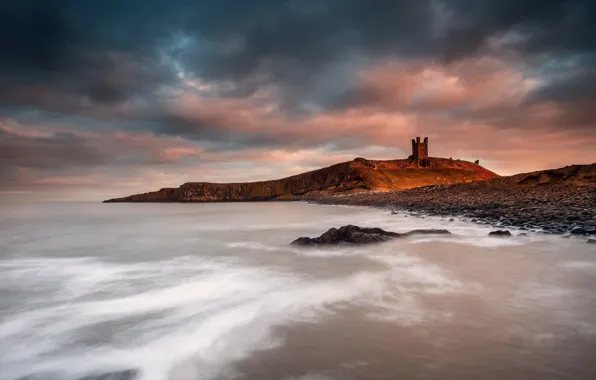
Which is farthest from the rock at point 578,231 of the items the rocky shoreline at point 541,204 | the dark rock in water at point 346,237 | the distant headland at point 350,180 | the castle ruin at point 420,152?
the castle ruin at point 420,152

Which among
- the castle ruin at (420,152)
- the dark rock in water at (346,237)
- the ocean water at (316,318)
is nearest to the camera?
the ocean water at (316,318)

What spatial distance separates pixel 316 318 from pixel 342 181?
9727 cm

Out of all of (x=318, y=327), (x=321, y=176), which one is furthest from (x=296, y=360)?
(x=321, y=176)

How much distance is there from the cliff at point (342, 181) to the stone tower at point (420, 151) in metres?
2.75

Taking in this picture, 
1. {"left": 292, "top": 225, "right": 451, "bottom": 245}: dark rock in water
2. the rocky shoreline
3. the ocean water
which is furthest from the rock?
{"left": 292, "top": 225, "right": 451, "bottom": 245}: dark rock in water

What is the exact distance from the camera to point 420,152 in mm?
125812

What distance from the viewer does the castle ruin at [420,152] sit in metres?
122

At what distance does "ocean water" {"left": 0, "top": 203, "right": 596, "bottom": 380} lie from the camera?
2.61 metres

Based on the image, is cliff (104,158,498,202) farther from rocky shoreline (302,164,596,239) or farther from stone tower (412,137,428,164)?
rocky shoreline (302,164,596,239)

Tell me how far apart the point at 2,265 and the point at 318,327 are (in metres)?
9.32

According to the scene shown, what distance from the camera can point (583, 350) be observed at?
8.69ft

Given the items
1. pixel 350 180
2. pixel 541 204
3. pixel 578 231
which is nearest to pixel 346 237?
pixel 578 231

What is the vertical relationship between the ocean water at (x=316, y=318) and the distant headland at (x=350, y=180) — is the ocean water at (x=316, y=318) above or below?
below

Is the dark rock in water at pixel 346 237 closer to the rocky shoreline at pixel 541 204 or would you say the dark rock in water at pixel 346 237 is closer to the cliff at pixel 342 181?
the rocky shoreline at pixel 541 204
